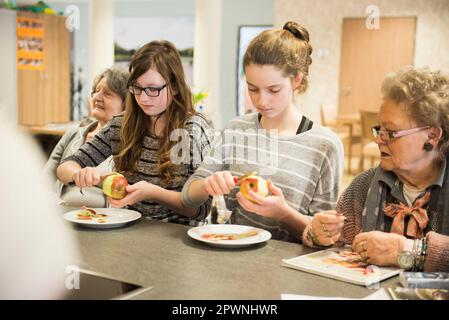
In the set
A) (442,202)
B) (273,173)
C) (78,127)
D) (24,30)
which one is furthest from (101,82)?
(24,30)

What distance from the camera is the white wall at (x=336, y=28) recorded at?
912 centimetres

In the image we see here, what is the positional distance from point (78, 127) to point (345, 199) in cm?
183

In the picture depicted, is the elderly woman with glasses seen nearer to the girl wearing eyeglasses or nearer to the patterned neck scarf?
the patterned neck scarf

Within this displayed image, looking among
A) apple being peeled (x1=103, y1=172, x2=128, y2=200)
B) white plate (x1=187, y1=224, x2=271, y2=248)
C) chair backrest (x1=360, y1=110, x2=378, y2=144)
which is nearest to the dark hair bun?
white plate (x1=187, y1=224, x2=271, y2=248)

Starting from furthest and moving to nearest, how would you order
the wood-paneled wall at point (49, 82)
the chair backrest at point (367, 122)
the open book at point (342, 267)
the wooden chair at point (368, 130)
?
the wood-paneled wall at point (49, 82) → the chair backrest at point (367, 122) → the wooden chair at point (368, 130) → the open book at point (342, 267)

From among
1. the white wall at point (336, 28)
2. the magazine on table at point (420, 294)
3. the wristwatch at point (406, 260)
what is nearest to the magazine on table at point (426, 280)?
the magazine on table at point (420, 294)

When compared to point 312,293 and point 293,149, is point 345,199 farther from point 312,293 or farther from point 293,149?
point 312,293

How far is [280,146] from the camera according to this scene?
2070 millimetres

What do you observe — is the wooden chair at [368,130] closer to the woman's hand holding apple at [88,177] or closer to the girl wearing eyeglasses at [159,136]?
the girl wearing eyeglasses at [159,136]

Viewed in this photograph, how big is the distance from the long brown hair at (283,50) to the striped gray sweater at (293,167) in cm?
26

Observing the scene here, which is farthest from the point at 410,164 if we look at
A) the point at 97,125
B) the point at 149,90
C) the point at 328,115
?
the point at 328,115

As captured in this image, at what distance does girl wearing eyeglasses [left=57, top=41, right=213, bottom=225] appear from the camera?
2.25 meters

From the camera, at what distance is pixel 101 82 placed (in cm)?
295
